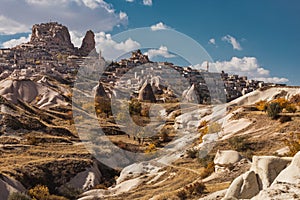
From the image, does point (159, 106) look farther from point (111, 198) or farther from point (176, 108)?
point (111, 198)

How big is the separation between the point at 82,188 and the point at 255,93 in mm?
33742

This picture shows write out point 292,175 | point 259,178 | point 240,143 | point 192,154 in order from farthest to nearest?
point 192,154 → point 240,143 → point 259,178 → point 292,175

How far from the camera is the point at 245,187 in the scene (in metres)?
12.4

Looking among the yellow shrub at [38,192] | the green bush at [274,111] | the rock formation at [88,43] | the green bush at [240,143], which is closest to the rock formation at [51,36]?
the rock formation at [88,43]

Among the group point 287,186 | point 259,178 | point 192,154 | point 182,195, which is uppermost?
point 287,186

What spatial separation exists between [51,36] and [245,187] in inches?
5353

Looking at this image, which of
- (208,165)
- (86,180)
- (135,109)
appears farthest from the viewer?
(135,109)

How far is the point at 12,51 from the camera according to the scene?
122 metres

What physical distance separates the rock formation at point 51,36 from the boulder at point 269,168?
130 meters

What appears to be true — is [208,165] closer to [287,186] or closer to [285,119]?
[287,186]

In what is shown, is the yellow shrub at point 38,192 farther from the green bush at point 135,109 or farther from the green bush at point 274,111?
the green bush at point 135,109

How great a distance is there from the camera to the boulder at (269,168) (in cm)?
1206

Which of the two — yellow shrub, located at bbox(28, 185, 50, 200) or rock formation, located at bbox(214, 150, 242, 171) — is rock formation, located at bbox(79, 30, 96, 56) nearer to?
yellow shrub, located at bbox(28, 185, 50, 200)

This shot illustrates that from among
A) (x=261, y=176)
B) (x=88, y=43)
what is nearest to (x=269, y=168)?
(x=261, y=176)
